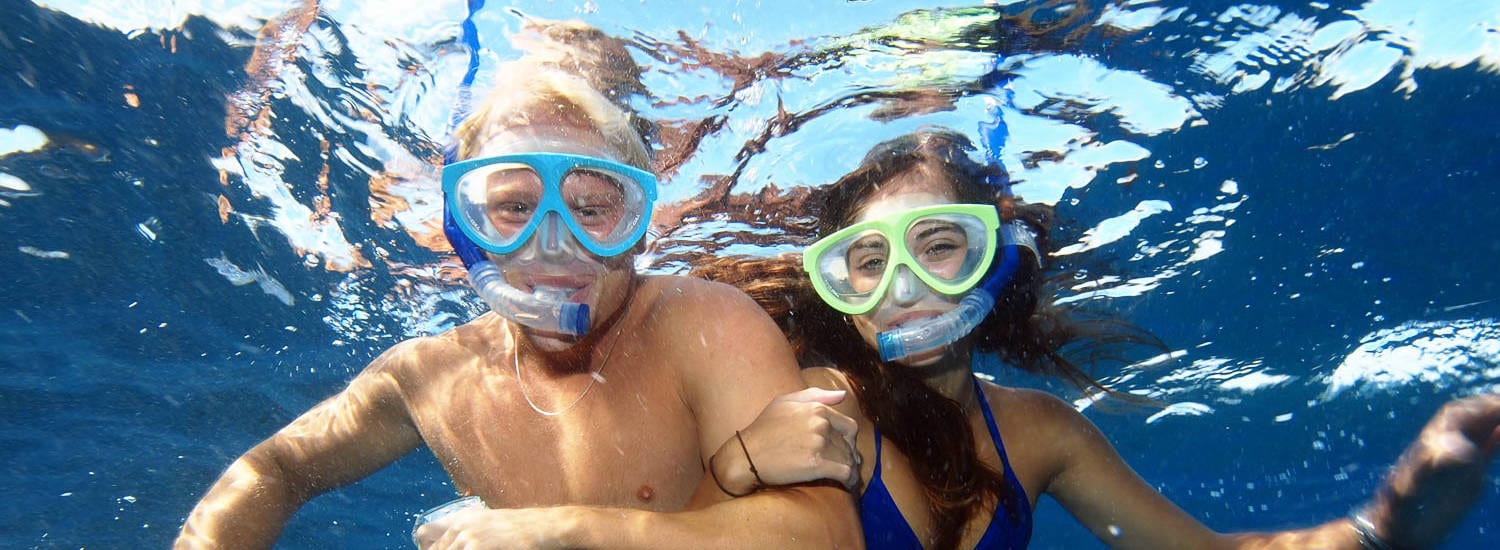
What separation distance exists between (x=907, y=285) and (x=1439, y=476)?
10.1ft

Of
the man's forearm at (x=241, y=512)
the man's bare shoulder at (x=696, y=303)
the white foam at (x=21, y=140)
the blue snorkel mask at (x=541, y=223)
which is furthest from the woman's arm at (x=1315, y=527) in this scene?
the white foam at (x=21, y=140)

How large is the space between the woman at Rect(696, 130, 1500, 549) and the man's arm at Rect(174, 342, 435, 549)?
262 cm

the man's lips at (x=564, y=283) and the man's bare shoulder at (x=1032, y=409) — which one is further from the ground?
the man's lips at (x=564, y=283)

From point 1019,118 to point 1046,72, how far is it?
68 cm

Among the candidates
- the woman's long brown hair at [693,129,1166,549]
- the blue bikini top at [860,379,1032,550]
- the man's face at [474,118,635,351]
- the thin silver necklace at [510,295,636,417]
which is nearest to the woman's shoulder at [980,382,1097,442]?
the blue bikini top at [860,379,1032,550]

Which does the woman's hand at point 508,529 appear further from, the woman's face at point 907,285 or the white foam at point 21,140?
the white foam at point 21,140

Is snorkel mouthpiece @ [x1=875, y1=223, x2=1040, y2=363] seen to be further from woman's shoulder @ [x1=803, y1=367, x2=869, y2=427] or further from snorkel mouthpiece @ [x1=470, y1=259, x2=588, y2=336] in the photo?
snorkel mouthpiece @ [x1=470, y1=259, x2=588, y2=336]

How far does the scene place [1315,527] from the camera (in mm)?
4809

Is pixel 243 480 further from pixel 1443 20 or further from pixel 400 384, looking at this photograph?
pixel 1443 20

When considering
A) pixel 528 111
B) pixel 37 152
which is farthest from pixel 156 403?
pixel 528 111

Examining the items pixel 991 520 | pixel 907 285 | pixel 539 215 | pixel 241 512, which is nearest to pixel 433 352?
pixel 241 512

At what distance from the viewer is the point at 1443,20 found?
6441 millimetres

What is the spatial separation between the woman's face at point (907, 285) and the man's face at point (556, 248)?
1.70 m

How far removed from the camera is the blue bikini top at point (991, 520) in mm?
4414
